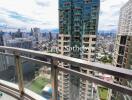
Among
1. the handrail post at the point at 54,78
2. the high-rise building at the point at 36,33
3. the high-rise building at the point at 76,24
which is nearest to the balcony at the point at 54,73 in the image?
Result: the handrail post at the point at 54,78

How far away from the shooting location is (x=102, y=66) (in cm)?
78

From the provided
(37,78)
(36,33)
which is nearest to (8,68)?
(37,78)

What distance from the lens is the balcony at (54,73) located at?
0.73m

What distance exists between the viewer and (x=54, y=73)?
1233mm

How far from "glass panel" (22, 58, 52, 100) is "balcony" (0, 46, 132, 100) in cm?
5

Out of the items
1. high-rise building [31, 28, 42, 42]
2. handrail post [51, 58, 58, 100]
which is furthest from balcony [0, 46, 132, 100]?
high-rise building [31, 28, 42, 42]

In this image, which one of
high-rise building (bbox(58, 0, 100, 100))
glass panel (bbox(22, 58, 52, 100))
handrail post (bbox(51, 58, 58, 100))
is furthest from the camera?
high-rise building (bbox(58, 0, 100, 100))

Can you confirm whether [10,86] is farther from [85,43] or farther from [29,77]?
[85,43]

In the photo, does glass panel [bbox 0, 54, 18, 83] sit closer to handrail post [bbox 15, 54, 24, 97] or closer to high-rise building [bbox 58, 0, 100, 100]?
handrail post [bbox 15, 54, 24, 97]

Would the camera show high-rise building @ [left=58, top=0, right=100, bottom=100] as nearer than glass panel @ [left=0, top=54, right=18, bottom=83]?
No

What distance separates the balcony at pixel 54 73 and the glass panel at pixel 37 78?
45 mm

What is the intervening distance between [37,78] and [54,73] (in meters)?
0.41

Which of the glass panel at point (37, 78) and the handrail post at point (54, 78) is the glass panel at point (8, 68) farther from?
the handrail post at point (54, 78)

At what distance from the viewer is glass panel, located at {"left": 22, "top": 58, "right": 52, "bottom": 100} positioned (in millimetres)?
1329
